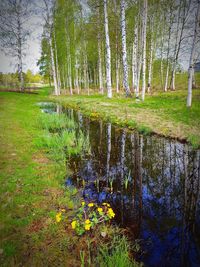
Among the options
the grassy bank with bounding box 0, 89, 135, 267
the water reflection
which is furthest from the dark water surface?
the grassy bank with bounding box 0, 89, 135, 267

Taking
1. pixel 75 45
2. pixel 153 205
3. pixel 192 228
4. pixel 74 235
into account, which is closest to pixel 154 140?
pixel 153 205

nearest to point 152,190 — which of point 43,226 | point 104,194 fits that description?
point 104,194

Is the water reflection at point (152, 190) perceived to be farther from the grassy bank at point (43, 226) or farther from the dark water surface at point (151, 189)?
the grassy bank at point (43, 226)

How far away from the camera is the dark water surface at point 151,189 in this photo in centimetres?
234

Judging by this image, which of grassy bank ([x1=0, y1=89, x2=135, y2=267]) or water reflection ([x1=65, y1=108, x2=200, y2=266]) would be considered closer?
grassy bank ([x1=0, y1=89, x2=135, y2=267])

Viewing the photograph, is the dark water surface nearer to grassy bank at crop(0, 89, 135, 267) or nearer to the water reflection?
the water reflection

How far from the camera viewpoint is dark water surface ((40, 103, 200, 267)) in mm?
2342

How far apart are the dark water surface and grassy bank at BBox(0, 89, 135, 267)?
15.4 inches

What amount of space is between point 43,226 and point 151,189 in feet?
7.14

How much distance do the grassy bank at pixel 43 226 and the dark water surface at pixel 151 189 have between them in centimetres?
39

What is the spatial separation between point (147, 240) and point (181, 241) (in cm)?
47

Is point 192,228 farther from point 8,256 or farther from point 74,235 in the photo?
point 8,256

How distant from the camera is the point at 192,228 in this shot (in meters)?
2.59

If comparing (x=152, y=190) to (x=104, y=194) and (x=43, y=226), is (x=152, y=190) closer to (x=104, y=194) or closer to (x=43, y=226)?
(x=104, y=194)
